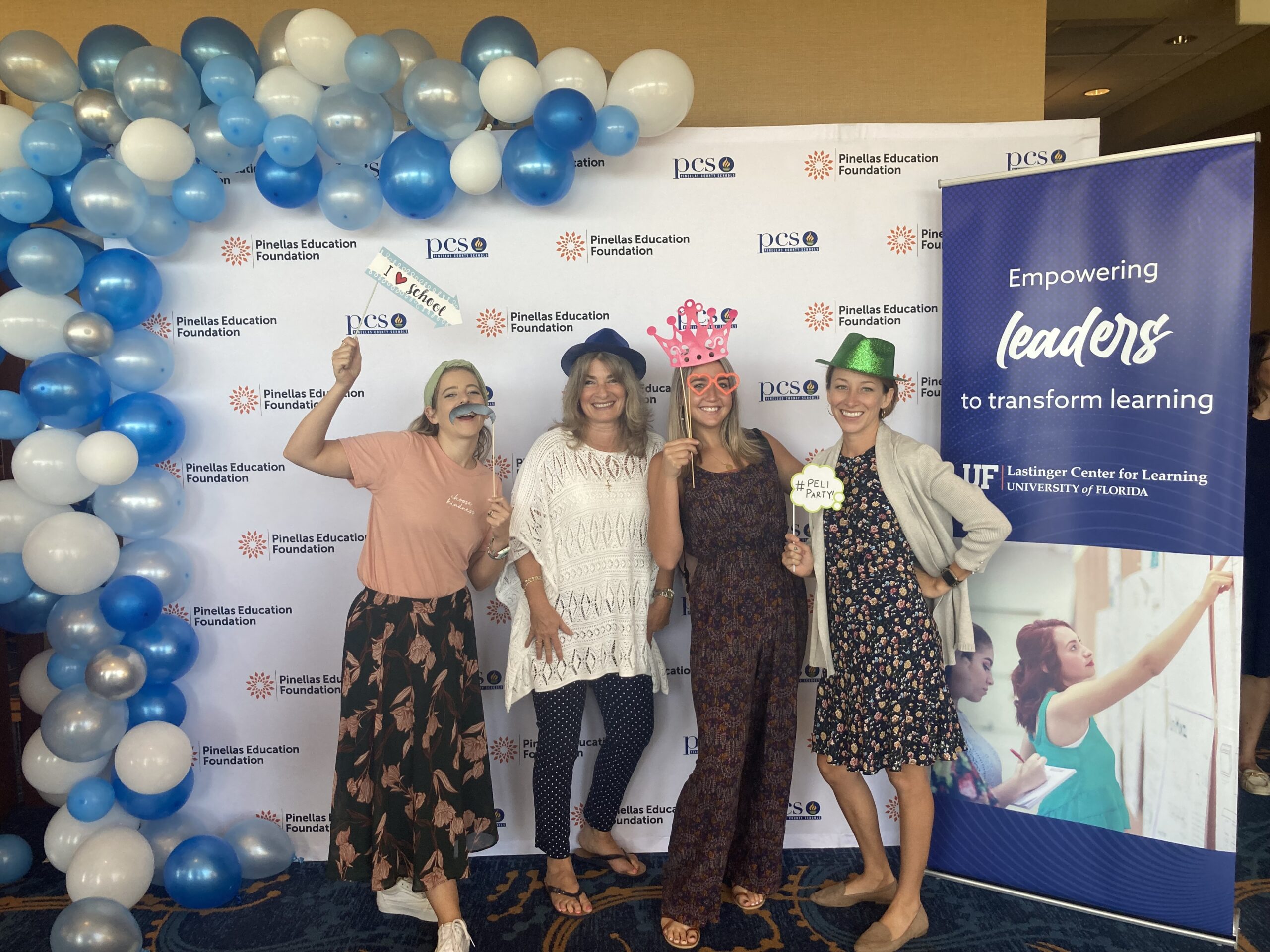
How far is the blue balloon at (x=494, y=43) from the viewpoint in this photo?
2.41 meters

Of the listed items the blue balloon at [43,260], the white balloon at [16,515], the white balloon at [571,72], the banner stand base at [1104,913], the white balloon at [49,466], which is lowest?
the banner stand base at [1104,913]

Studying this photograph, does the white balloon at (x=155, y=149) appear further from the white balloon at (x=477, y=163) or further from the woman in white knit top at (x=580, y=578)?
the woman in white knit top at (x=580, y=578)

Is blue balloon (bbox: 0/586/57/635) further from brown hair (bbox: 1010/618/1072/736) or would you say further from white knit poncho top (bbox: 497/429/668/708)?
brown hair (bbox: 1010/618/1072/736)

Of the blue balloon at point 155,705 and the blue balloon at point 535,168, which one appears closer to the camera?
the blue balloon at point 535,168

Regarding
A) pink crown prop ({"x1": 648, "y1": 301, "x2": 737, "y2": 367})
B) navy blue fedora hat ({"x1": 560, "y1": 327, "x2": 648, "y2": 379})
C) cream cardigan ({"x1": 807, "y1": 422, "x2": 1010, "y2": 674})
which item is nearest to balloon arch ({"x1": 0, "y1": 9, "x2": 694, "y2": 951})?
navy blue fedora hat ({"x1": 560, "y1": 327, "x2": 648, "y2": 379})

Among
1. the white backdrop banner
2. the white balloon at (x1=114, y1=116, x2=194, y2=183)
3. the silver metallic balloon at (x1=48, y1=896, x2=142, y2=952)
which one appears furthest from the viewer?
the white backdrop banner

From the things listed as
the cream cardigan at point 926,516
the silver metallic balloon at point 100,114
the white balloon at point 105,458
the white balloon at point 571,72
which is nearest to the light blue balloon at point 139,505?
the white balloon at point 105,458

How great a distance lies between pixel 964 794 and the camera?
257cm

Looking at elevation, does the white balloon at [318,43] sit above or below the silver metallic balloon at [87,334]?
above

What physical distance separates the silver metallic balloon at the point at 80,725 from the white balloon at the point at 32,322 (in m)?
0.98

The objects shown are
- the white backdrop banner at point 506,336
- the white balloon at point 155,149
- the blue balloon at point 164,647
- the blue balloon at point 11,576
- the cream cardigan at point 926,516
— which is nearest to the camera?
the cream cardigan at point 926,516

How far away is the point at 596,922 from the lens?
7.86 feet

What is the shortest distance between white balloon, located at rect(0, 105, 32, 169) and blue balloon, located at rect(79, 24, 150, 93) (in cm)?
23

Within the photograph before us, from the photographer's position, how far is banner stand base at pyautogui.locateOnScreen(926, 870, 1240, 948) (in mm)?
2248
